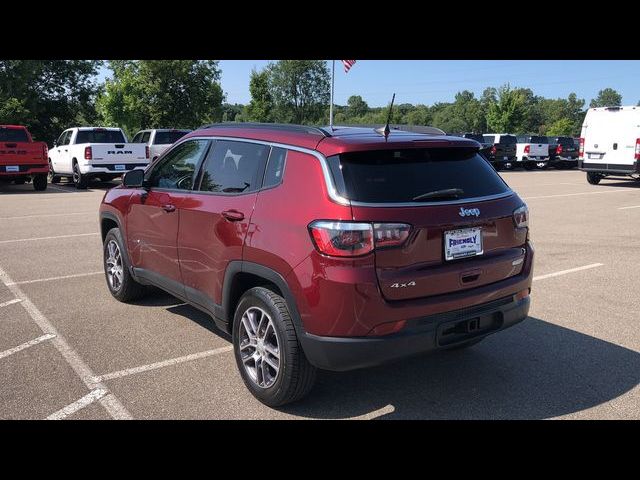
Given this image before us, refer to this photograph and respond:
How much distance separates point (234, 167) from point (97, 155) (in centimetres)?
1511

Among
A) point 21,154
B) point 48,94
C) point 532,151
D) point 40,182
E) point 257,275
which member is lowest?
point 40,182

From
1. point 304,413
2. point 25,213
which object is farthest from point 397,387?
point 25,213

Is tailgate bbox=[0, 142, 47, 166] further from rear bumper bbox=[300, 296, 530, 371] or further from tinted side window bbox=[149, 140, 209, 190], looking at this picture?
rear bumper bbox=[300, 296, 530, 371]

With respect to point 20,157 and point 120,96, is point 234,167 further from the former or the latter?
point 120,96

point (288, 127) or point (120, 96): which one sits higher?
point (120, 96)

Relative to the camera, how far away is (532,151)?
102 ft

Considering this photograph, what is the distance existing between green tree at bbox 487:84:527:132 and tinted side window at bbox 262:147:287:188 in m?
58.8

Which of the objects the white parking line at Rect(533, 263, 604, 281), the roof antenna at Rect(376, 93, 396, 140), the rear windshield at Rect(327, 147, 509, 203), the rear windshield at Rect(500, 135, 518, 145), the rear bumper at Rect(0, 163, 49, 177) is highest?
the rear windshield at Rect(500, 135, 518, 145)

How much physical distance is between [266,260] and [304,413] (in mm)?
992

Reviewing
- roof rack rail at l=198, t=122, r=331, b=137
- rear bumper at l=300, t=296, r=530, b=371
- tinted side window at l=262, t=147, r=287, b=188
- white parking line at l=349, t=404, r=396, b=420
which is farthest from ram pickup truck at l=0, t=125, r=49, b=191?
white parking line at l=349, t=404, r=396, b=420

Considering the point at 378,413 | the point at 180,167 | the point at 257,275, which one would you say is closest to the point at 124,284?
the point at 180,167

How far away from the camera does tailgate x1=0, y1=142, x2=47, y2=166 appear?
1694cm

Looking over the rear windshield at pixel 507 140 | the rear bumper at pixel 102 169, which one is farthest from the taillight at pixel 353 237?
the rear windshield at pixel 507 140
